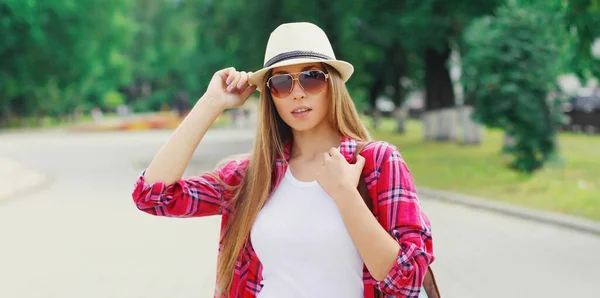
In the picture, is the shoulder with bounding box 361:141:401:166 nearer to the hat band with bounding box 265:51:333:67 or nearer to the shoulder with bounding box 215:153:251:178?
the hat band with bounding box 265:51:333:67

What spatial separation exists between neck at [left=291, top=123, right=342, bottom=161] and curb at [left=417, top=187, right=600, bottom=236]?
7169 mm

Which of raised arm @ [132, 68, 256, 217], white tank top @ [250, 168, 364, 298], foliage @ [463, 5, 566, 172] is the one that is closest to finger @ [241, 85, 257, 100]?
raised arm @ [132, 68, 256, 217]

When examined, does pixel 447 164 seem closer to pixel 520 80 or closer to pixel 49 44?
pixel 520 80

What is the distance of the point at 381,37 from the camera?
26.2 m

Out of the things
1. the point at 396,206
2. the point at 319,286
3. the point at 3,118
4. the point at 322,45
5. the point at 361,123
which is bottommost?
the point at 3,118

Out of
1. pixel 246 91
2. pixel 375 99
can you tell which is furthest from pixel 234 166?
pixel 375 99

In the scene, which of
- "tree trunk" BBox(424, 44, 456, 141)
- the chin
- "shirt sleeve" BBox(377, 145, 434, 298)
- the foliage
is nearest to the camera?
"shirt sleeve" BBox(377, 145, 434, 298)

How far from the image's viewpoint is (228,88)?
8.02 ft

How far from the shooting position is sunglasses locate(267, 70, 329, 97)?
229cm

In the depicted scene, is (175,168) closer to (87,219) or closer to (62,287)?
(62,287)

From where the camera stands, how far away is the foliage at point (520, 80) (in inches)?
568

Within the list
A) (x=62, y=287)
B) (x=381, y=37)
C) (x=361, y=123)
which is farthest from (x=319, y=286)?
(x=381, y=37)

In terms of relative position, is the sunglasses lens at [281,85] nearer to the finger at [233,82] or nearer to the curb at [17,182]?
the finger at [233,82]

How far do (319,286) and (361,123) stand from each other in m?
0.53
